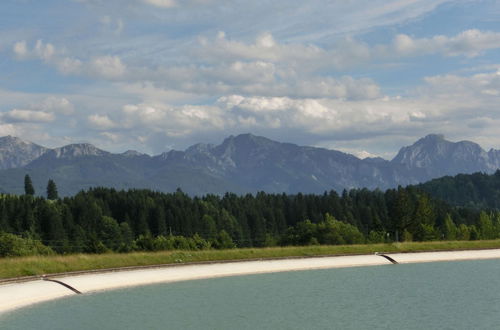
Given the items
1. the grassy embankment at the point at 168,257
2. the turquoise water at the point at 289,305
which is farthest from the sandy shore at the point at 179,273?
the turquoise water at the point at 289,305

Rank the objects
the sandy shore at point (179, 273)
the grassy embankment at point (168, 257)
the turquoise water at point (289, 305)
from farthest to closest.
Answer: the grassy embankment at point (168, 257) → the sandy shore at point (179, 273) → the turquoise water at point (289, 305)

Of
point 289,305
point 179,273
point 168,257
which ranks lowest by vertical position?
point 289,305

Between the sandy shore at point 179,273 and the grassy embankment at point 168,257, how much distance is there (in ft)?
8.26

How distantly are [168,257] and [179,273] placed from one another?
655 cm

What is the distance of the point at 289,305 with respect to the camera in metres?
53.5

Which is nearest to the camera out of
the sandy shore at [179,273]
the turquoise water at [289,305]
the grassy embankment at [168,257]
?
the turquoise water at [289,305]

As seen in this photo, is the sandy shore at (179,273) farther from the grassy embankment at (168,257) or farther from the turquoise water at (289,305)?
the turquoise water at (289,305)

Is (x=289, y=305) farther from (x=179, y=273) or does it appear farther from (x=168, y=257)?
(x=168, y=257)

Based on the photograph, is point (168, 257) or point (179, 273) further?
point (168, 257)

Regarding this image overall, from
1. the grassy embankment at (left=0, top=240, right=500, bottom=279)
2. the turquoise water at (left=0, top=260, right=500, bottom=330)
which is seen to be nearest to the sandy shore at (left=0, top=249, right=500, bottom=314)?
the grassy embankment at (left=0, top=240, right=500, bottom=279)

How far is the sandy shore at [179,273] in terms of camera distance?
2218 inches

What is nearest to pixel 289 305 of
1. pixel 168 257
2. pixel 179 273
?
pixel 179 273

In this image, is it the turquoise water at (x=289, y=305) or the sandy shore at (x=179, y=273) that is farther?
the sandy shore at (x=179, y=273)

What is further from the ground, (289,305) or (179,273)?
(179,273)
